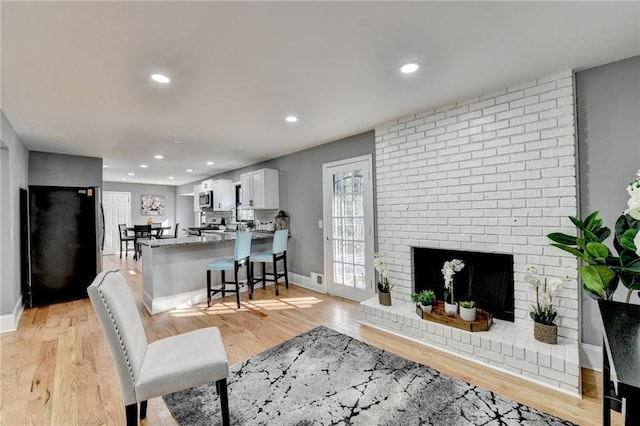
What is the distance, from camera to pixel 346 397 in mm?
1963

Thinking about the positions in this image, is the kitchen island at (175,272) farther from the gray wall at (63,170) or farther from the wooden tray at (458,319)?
the wooden tray at (458,319)

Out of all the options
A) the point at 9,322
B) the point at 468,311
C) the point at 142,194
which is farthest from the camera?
the point at 142,194

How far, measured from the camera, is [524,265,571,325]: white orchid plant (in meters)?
2.27

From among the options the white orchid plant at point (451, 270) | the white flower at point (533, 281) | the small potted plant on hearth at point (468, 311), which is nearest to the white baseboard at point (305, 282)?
the white orchid plant at point (451, 270)

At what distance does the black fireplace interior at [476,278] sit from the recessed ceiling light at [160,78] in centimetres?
304

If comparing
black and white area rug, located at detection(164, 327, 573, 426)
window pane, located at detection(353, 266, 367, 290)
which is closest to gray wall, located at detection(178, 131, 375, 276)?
window pane, located at detection(353, 266, 367, 290)

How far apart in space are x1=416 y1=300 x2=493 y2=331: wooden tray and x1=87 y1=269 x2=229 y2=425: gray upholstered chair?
2022 mm

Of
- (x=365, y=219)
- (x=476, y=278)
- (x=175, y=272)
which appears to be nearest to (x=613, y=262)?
(x=476, y=278)

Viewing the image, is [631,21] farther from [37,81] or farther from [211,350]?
[37,81]

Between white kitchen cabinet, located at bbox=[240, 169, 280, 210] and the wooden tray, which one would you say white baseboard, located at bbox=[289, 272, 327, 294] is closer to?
white kitchen cabinet, located at bbox=[240, 169, 280, 210]

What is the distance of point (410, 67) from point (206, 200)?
6412 millimetres

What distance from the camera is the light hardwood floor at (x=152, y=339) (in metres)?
1.86

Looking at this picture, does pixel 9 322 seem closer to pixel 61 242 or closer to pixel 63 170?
pixel 61 242

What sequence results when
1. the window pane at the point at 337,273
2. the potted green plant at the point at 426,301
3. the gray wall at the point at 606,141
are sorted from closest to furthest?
the gray wall at the point at 606,141 → the potted green plant at the point at 426,301 → the window pane at the point at 337,273
